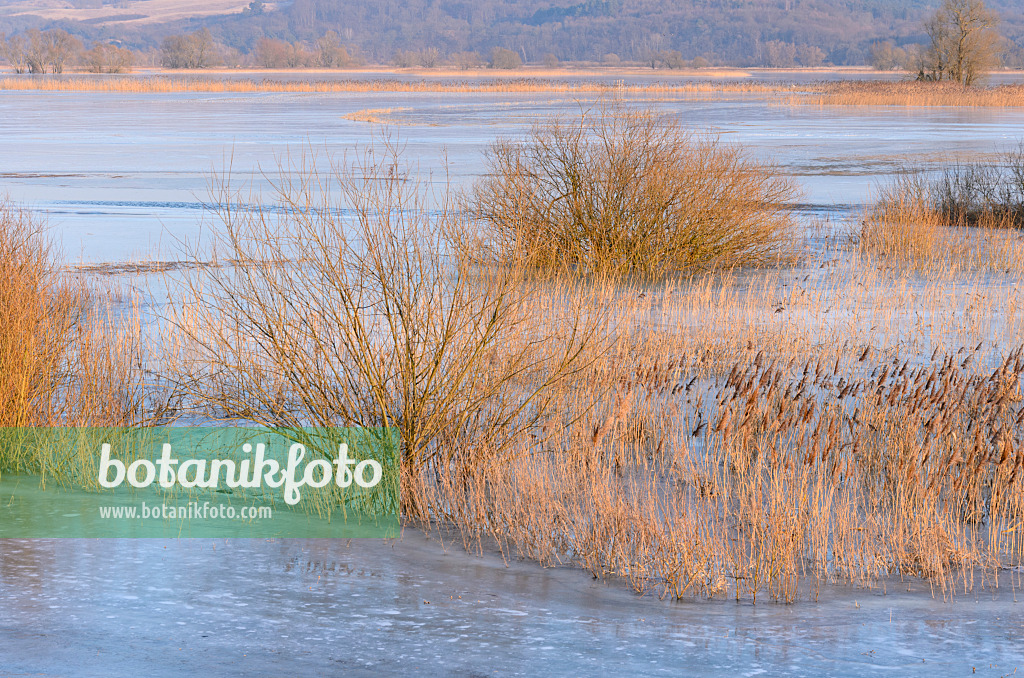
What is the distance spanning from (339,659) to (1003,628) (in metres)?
3.03

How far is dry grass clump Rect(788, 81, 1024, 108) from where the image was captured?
56.6 metres

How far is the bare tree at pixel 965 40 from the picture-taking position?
226 ft

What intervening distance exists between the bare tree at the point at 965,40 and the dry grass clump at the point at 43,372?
69978 mm

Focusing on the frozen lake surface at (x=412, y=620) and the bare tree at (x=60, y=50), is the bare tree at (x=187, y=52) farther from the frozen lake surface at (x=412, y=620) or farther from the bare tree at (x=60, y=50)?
the frozen lake surface at (x=412, y=620)

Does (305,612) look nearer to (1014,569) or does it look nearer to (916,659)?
(916,659)

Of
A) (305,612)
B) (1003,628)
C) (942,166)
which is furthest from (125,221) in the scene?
(942,166)

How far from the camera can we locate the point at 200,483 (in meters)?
7.32

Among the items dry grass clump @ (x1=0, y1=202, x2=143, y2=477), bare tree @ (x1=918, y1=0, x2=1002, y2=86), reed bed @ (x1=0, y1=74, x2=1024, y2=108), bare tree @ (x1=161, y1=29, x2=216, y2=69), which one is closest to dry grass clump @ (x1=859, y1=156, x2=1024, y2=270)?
dry grass clump @ (x1=0, y1=202, x2=143, y2=477)

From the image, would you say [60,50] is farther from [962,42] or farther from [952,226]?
[952,226]

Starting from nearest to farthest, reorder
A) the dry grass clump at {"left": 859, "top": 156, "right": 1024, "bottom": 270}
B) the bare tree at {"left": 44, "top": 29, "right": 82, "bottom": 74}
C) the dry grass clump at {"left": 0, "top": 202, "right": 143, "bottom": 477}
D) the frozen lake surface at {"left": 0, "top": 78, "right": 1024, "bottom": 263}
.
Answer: the dry grass clump at {"left": 0, "top": 202, "right": 143, "bottom": 477}, the dry grass clump at {"left": 859, "top": 156, "right": 1024, "bottom": 270}, the frozen lake surface at {"left": 0, "top": 78, "right": 1024, "bottom": 263}, the bare tree at {"left": 44, "top": 29, "right": 82, "bottom": 74}

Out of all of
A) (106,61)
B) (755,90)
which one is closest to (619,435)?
(755,90)

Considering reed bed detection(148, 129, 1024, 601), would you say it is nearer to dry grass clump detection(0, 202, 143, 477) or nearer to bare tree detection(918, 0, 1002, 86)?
dry grass clump detection(0, 202, 143, 477)

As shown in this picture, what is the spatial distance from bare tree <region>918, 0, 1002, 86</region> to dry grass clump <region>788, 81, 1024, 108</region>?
1588mm

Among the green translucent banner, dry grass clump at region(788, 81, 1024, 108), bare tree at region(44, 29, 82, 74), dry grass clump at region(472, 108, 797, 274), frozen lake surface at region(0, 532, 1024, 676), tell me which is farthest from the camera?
bare tree at region(44, 29, 82, 74)
